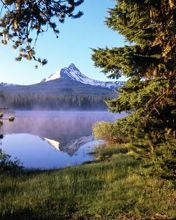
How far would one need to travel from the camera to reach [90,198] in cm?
1388

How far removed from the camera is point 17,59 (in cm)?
1259

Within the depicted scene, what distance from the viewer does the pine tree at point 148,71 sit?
44.7ft

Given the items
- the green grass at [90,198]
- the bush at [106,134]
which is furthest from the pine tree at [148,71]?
the bush at [106,134]

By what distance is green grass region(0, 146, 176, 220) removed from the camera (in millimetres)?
12126

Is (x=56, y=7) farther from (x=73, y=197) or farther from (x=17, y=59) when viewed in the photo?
(x=73, y=197)

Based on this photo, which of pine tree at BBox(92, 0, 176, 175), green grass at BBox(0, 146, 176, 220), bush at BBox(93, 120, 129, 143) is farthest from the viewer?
bush at BBox(93, 120, 129, 143)

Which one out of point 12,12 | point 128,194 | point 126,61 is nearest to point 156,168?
point 128,194

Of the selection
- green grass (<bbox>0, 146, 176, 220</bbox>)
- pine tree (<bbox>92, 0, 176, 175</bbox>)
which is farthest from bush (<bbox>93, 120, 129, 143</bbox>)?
pine tree (<bbox>92, 0, 176, 175</bbox>)

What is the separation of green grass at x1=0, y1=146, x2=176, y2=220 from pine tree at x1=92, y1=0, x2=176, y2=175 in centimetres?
137

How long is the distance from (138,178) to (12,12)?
26.0 feet

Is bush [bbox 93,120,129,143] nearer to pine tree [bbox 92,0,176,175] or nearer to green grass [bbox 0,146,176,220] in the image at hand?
green grass [bbox 0,146,176,220]

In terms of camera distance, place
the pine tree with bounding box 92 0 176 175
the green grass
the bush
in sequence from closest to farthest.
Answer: the green grass
the pine tree with bounding box 92 0 176 175
the bush

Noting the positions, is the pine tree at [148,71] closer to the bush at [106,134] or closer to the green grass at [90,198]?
the green grass at [90,198]

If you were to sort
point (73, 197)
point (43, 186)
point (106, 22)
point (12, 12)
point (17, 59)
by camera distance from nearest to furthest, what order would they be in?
point (12, 12) < point (17, 59) < point (73, 197) < point (43, 186) < point (106, 22)
